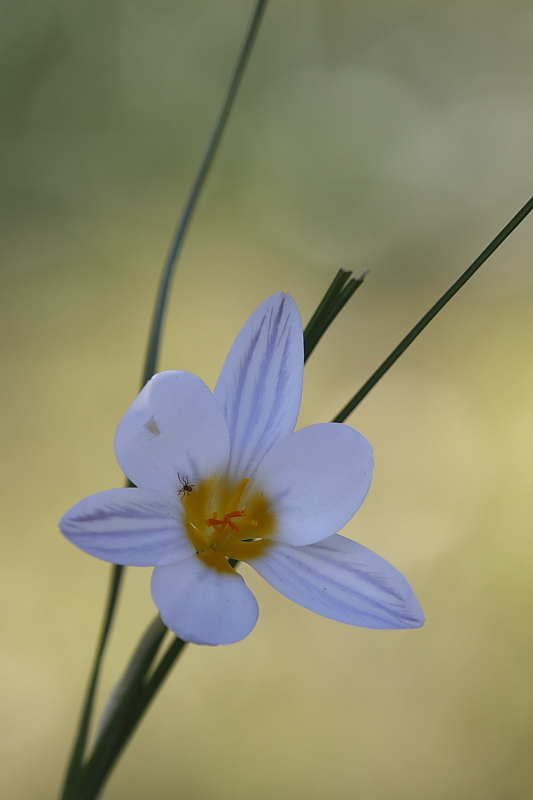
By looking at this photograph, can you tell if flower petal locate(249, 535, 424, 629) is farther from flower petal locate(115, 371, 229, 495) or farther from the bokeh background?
the bokeh background

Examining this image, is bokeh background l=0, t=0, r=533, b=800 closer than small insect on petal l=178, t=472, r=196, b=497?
No

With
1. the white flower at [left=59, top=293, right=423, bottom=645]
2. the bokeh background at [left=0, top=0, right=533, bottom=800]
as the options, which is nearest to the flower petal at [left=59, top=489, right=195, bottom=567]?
the white flower at [left=59, top=293, right=423, bottom=645]

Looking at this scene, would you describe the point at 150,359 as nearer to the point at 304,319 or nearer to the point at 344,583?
the point at 344,583

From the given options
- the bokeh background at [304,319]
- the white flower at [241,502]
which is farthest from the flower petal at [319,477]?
the bokeh background at [304,319]

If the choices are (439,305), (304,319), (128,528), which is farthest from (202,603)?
(304,319)

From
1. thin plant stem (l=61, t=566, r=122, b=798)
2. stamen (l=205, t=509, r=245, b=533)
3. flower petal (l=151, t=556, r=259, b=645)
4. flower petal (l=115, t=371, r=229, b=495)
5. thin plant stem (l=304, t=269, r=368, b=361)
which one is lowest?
thin plant stem (l=61, t=566, r=122, b=798)

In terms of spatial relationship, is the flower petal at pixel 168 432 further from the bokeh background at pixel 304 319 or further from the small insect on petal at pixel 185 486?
the bokeh background at pixel 304 319

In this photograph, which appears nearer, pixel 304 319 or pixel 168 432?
pixel 168 432

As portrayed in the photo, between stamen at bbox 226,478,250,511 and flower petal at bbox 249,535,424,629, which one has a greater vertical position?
stamen at bbox 226,478,250,511
